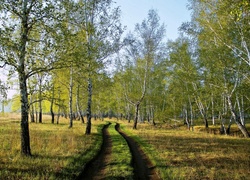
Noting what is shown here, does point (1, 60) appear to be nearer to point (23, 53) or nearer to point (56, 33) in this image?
point (23, 53)

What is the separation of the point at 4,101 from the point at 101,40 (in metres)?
13.7

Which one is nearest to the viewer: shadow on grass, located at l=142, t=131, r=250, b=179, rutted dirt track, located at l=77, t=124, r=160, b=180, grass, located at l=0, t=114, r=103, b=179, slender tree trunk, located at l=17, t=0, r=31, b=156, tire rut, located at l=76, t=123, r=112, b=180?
grass, located at l=0, t=114, r=103, b=179

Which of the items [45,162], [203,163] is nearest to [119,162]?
[45,162]

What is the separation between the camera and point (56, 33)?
38.3ft

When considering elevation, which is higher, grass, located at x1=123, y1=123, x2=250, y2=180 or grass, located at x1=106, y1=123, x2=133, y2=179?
grass, located at x1=106, y1=123, x2=133, y2=179

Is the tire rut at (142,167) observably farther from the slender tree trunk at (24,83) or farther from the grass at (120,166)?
the slender tree trunk at (24,83)

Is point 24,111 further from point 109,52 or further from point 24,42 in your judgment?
point 109,52

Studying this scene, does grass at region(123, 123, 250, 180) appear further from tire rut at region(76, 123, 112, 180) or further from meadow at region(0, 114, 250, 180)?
tire rut at region(76, 123, 112, 180)

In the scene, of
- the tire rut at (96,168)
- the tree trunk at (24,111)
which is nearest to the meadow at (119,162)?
the tire rut at (96,168)

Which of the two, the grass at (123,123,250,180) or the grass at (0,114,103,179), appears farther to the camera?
the grass at (123,123,250,180)

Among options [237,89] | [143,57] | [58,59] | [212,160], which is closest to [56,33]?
[58,59]

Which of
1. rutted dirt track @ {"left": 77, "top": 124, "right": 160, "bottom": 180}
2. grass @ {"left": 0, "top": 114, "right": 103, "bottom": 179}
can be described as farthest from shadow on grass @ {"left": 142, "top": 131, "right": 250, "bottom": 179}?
grass @ {"left": 0, "top": 114, "right": 103, "bottom": 179}

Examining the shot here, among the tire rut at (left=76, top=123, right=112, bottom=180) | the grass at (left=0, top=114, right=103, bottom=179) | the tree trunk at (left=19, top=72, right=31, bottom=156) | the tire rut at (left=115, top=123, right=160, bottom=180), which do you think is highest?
the tree trunk at (left=19, top=72, right=31, bottom=156)

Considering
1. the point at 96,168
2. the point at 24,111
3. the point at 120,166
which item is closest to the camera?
the point at 96,168
